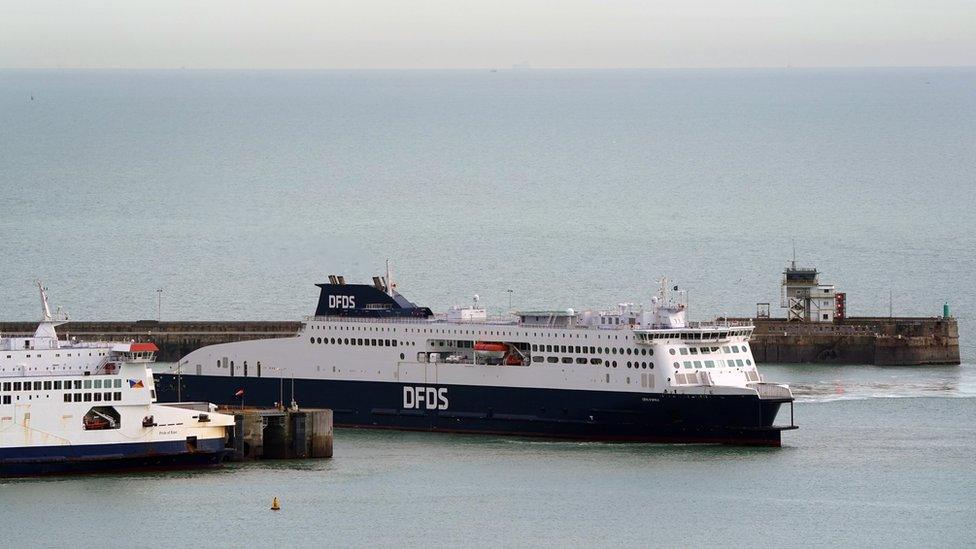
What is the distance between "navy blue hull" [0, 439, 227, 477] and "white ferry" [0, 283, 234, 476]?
22mm

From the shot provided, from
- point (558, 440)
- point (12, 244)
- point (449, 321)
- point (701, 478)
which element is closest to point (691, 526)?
point (701, 478)

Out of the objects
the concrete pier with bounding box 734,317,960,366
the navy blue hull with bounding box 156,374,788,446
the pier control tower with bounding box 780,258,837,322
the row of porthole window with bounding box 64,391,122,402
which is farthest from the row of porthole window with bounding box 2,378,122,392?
the pier control tower with bounding box 780,258,837,322

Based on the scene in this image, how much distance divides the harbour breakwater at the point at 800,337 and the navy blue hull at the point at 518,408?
977cm

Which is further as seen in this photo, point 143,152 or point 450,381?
point 143,152

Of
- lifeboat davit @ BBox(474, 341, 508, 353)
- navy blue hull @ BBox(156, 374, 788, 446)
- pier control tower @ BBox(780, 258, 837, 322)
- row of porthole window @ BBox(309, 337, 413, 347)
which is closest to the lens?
navy blue hull @ BBox(156, 374, 788, 446)

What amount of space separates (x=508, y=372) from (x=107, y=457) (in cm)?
1242

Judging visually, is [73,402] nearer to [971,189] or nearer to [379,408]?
[379,408]

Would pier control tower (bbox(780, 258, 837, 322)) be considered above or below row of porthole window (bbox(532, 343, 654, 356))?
above

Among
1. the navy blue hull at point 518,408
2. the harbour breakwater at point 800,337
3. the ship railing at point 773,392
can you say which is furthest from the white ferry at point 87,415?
the harbour breakwater at point 800,337

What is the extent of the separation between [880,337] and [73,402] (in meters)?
31.8

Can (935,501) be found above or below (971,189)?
below

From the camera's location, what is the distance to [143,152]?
16788 centimetres

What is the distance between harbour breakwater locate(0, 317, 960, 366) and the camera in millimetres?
74375

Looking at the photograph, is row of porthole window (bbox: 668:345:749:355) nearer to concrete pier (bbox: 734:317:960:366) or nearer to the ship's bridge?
the ship's bridge
